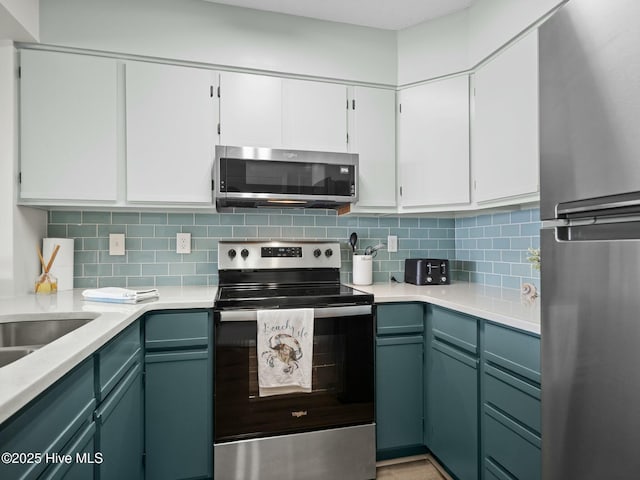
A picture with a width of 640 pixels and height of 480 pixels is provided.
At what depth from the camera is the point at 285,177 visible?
2.09 m

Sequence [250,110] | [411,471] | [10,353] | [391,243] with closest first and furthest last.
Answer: [10,353]
[411,471]
[250,110]
[391,243]

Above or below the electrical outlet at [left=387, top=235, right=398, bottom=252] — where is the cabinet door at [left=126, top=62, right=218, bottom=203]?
above

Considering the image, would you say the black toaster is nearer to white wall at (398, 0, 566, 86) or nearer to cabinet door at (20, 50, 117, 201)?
white wall at (398, 0, 566, 86)

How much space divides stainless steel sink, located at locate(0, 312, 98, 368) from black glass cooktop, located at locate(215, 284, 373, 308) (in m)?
0.58

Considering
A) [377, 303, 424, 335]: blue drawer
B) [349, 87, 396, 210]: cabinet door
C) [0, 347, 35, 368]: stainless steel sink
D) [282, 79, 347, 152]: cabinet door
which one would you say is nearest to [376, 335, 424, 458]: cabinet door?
[377, 303, 424, 335]: blue drawer

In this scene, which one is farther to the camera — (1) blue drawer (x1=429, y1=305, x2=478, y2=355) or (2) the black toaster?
(2) the black toaster

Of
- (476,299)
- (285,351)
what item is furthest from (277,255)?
(476,299)

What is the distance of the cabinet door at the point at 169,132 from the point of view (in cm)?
199

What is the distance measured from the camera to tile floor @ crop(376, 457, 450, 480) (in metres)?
1.96

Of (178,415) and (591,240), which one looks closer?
(591,240)

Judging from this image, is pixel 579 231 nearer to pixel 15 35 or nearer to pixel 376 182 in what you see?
pixel 376 182

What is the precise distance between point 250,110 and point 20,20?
1102 millimetres

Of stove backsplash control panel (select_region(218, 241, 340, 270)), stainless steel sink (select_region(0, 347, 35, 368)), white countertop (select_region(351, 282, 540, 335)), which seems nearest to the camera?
stainless steel sink (select_region(0, 347, 35, 368))

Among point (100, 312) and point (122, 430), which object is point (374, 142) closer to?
point (100, 312)
